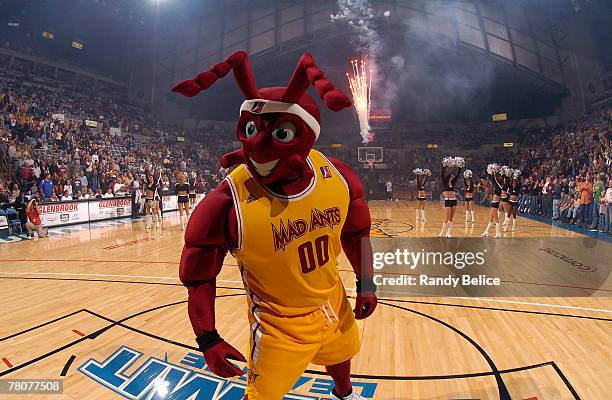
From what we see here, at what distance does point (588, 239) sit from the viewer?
10484mm

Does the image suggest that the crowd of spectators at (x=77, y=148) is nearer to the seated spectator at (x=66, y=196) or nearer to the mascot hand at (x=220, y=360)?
the seated spectator at (x=66, y=196)

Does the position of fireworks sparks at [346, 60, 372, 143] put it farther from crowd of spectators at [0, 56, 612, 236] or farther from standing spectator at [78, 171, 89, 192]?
standing spectator at [78, 171, 89, 192]

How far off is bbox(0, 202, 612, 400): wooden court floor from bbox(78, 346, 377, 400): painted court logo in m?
0.01

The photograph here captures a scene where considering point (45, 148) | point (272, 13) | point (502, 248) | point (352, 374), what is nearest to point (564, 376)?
point (352, 374)

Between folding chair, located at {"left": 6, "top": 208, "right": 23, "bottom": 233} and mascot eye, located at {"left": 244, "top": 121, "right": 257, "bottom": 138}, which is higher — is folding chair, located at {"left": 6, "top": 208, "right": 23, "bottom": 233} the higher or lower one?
the lower one

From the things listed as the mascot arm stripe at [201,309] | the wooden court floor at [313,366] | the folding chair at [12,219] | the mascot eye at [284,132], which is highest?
the mascot eye at [284,132]

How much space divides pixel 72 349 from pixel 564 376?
4630 millimetres

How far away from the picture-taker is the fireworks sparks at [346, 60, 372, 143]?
94.8 ft

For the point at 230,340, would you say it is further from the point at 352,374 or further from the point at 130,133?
the point at 130,133

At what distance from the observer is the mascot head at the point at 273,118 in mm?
1851

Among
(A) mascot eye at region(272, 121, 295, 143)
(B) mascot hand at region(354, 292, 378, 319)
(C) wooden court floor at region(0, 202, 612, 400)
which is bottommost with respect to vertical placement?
(C) wooden court floor at region(0, 202, 612, 400)

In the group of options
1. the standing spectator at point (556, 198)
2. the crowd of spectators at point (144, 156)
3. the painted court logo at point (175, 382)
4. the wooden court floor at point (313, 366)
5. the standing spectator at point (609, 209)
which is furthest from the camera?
the standing spectator at point (556, 198)

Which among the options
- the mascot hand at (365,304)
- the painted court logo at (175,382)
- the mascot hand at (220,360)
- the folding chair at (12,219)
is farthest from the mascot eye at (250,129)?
the folding chair at (12,219)

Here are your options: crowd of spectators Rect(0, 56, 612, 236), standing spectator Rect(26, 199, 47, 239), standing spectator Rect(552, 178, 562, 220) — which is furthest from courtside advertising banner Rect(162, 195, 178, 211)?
standing spectator Rect(552, 178, 562, 220)
